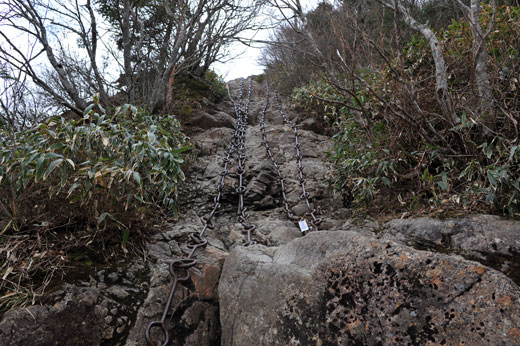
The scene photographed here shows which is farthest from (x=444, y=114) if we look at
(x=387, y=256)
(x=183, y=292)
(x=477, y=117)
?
(x=183, y=292)

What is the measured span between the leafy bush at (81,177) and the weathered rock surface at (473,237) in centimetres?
182

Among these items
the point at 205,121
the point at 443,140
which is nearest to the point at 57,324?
the point at 443,140

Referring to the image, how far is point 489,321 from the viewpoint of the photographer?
0.85 m

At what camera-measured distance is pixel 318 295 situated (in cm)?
119

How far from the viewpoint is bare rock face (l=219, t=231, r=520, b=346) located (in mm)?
879

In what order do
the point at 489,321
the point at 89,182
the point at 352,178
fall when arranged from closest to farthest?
the point at 489,321 < the point at 89,182 < the point at 352,178

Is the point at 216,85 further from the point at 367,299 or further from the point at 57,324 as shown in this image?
the point at 367,299

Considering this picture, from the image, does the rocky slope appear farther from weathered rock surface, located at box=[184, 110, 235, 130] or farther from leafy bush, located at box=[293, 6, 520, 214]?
weathered rock surface, located at box=[184, 110, 235, 130]

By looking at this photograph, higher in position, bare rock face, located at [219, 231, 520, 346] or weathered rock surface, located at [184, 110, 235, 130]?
weathered rock surface, located at [184, 110, 235, 130]

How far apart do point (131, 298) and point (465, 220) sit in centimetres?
219

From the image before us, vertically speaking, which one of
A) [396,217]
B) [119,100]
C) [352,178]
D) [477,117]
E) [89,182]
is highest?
[119,100]

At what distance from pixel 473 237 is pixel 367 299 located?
1.21 m


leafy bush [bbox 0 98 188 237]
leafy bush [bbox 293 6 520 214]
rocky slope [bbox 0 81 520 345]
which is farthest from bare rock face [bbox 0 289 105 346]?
leafy bush [bbox 293 6 520 214]

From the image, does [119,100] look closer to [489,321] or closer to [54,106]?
[54,106]
